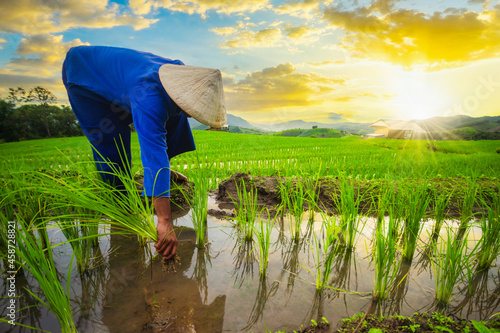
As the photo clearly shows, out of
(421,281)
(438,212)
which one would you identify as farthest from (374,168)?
(421,281)

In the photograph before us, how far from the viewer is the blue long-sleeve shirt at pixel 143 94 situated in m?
1.49

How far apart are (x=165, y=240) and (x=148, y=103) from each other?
0.92 m

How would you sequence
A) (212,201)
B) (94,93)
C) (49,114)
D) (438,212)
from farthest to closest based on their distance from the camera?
(49,114) < (212,201) < (94,93) < (438,212)

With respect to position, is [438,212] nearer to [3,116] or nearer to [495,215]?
[495,215]

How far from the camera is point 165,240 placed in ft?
4.61

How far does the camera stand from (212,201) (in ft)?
10.1

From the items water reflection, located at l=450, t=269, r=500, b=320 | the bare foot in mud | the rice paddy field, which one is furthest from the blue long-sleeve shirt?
water reflection, located at l=450, t=269, r=500, b=320

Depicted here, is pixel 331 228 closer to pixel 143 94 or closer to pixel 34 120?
pixel 143 94

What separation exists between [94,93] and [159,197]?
61.5 inches

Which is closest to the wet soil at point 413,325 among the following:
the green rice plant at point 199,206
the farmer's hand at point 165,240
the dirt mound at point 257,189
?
the farmer's hand at point 165,240

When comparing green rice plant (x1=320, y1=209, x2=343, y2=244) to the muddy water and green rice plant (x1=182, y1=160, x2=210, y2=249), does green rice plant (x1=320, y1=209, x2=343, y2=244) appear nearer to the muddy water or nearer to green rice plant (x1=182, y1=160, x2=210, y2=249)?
the muddy water

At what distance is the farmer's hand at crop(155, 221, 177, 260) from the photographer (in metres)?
1.39

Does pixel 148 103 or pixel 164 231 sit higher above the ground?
pixel 148 103

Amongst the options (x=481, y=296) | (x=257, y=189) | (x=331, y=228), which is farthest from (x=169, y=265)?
(x=481, y=296)
